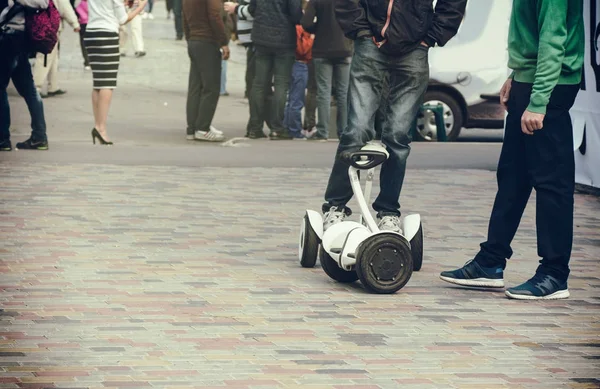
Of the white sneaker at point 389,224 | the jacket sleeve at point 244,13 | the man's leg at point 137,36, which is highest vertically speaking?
the jacket sleeve at point 244,13

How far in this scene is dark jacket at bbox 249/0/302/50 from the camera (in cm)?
1370

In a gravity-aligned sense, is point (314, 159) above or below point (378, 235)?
below

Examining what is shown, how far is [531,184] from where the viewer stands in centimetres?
636

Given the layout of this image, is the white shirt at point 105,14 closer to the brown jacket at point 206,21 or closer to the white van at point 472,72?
the brown jacket at point 206,21

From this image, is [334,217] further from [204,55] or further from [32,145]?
[204,55]

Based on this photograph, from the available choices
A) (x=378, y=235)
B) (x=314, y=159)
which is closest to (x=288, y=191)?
(x=314, y=159)

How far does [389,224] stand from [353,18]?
1.15 metres

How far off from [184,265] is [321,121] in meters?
7.36

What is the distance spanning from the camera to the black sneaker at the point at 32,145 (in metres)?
12.4

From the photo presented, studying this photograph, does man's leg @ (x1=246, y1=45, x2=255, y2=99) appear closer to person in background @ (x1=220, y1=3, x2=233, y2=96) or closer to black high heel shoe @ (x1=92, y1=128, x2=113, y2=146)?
person in background @ (x1=220, y1=3, x2=233, y2=96)

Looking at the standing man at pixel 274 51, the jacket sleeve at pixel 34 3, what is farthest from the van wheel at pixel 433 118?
the jacket sleeve at pixel 34 3

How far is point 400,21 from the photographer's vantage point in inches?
262

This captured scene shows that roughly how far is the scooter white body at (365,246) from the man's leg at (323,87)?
697 cm

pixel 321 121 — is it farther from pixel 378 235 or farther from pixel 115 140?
pixel 378 235
